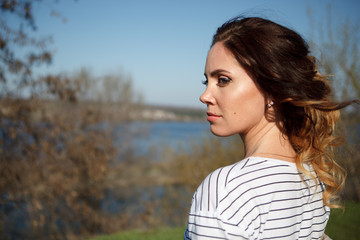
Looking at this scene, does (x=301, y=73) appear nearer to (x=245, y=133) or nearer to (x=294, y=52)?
(x=294, y=52)

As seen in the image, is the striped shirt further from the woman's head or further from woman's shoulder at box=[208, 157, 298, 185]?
the woman's head

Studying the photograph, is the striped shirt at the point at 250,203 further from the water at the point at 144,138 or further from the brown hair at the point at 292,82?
the water at the point at 144,138

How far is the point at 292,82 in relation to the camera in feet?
4.45

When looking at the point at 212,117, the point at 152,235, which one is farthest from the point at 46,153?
the point at 212,117

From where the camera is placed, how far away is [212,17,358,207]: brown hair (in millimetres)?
1315

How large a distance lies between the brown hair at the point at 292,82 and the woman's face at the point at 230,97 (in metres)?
0.04

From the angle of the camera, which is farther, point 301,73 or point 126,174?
point 126,174

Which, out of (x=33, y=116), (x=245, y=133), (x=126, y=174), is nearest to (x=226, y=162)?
(x=126, y=174)

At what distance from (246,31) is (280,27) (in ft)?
0.56

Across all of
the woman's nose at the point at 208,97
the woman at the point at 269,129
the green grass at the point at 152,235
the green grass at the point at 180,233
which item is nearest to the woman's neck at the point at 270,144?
the woman at the point at 269,129

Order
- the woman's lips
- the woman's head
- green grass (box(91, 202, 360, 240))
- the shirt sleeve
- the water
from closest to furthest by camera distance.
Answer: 1. the shirt sleeve
2. the woman's head
3. the woman's lips
4. green grass (box(91, 202, 360, 240))
5. the water

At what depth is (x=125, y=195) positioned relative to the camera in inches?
533

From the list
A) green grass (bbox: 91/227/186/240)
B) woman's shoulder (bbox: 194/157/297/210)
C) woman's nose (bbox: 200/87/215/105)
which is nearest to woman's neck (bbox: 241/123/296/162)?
woman's shoulder (bbox: 194/157/297/210)

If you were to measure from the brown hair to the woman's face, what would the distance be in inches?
1.6
